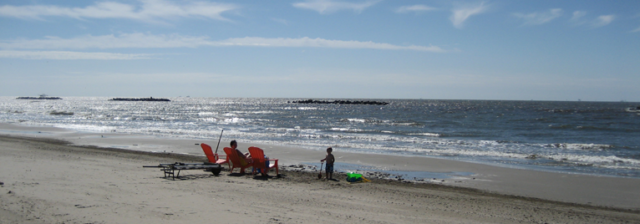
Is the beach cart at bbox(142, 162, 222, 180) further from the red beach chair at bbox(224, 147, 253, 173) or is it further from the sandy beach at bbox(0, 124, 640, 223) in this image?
the red beach chair at bbox(224, 147, 253, 173)

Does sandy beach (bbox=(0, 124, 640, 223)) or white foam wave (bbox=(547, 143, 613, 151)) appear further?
white foam wave (bbox=(547, 143, 613, 151))

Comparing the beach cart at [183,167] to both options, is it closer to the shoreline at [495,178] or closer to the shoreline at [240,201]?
the shoreline at [240,201]

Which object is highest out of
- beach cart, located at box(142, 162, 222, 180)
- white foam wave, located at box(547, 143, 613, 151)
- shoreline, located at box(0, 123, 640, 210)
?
beach cart, located at box(142, 162, 222, 180)

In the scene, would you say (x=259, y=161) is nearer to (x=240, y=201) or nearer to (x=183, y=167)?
(x=183, y=167)

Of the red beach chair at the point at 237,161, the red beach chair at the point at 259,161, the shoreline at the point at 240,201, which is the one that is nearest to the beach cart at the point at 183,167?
the shoreline at the point at 240,201

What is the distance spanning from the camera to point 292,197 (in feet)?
26.6

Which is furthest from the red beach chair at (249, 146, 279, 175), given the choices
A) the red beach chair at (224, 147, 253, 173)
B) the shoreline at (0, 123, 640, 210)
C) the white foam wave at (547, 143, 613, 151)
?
the white foam wave at (547, 143, 613, 151)

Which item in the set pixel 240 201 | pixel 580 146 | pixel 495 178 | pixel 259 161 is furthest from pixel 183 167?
pixel 580 146

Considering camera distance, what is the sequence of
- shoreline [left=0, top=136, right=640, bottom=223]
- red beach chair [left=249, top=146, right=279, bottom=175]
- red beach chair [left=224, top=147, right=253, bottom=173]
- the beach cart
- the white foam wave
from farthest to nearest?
the white foam wave → red beach chair [left=224, top=147, right=253, bottom=173] → red beach chair [left=249, top=146, right=279, bottom=175] → the beach cart → shoreline [left=0, top=136, right=640, bottom=223]

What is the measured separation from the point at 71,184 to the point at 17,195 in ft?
3.84

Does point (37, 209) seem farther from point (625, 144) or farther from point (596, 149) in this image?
point (625, 144)

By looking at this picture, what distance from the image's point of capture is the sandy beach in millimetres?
6203

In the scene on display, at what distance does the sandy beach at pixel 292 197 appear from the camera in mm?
6203

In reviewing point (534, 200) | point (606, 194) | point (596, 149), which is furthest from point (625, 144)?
point (534, 200)
